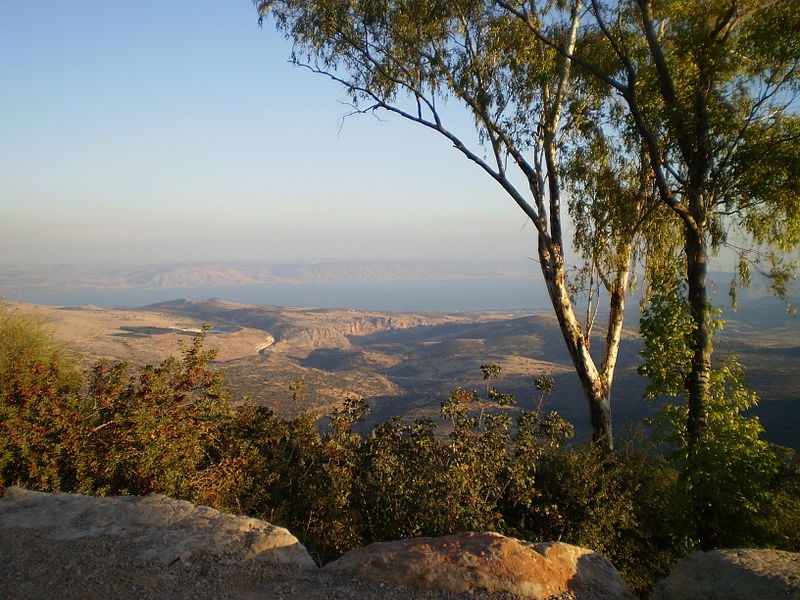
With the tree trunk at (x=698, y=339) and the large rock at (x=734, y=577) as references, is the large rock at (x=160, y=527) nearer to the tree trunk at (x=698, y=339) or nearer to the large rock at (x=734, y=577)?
the large rock at (x=734, y=577)

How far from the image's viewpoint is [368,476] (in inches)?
276

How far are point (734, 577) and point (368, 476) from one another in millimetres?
4406

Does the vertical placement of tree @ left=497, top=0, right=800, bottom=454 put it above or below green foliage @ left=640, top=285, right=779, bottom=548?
above

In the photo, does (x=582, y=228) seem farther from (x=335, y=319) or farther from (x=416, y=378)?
(x=335, y=319)

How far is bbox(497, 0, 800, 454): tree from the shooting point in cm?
732

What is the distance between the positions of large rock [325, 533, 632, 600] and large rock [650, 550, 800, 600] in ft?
1.35

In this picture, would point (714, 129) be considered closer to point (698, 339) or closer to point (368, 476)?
point (698, 339)

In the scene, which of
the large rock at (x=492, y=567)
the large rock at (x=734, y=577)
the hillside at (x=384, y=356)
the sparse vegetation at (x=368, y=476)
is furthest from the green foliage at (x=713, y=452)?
the hillside at (x=384, y=356)

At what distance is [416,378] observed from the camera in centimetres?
5509

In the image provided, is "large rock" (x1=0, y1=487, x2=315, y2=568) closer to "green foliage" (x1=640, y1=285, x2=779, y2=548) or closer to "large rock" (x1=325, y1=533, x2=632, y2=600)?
"large rock" (x1=325, y1=533, x2=632, y2=600)

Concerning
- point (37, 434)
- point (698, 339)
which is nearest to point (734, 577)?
point (698, 339)

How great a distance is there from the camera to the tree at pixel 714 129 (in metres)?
7.32

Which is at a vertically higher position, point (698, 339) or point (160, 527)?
point (698, 339)

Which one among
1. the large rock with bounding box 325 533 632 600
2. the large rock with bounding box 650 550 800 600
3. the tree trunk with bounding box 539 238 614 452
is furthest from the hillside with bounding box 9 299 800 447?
the large rock with bounding box 650 550 800 600
